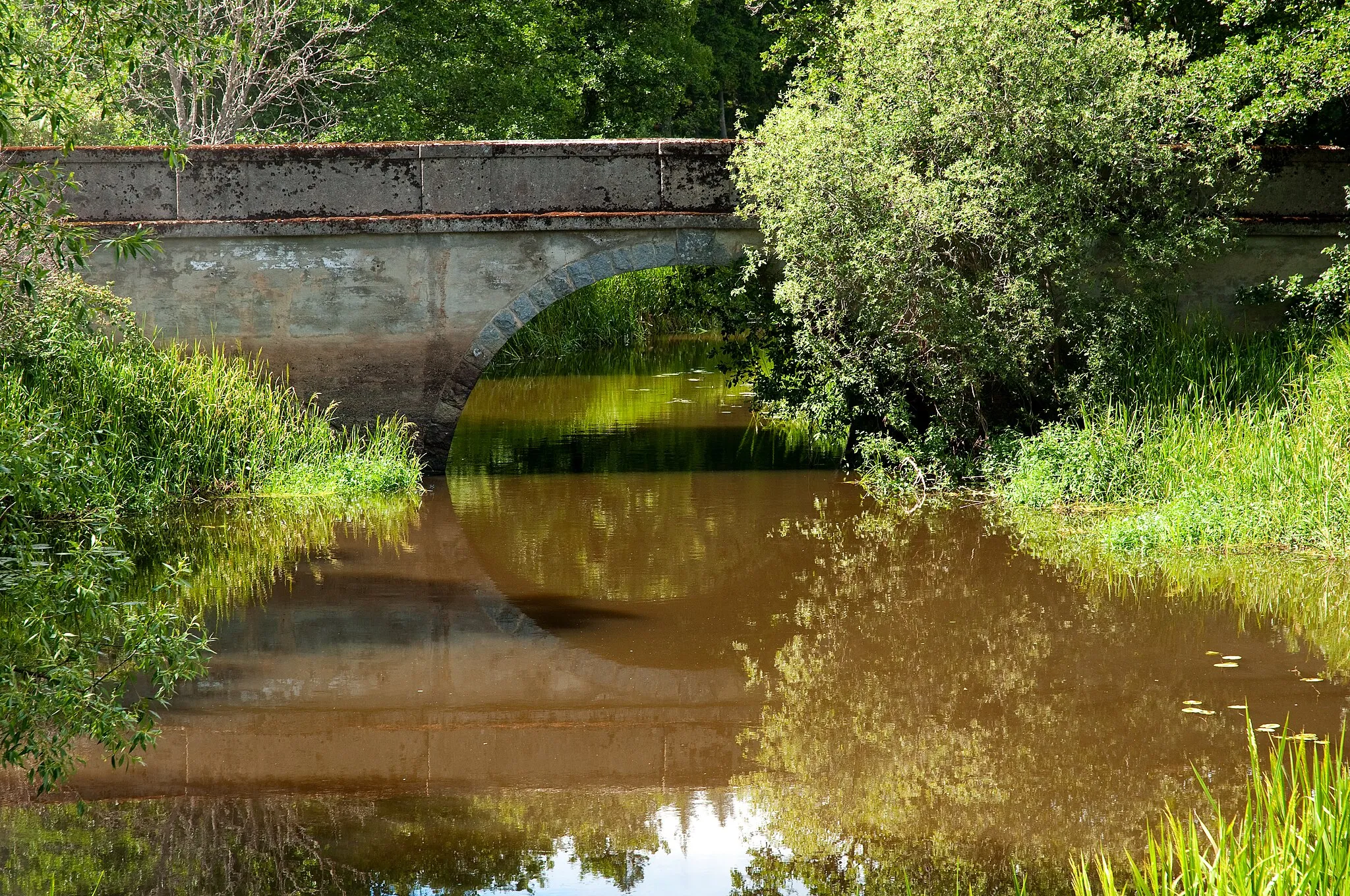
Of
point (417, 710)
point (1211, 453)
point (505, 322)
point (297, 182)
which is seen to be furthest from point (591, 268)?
point (417, 710)

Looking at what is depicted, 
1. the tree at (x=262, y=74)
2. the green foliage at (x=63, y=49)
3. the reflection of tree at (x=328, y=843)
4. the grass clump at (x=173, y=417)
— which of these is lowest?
the reflection of tree at (x=328, y=843)

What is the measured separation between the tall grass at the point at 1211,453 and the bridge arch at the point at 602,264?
2998 mm

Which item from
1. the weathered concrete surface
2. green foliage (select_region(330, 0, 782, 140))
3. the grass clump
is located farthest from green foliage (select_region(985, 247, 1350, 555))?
green foliage (select_region(330, 0, 782, 140))

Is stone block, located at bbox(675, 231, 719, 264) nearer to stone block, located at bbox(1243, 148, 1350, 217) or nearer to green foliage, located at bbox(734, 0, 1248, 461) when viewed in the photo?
green foliage, located at bbox(734, 0, 1248, 461)

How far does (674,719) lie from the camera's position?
21.1ft

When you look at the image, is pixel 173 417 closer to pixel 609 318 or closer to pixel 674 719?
pixel 674 719

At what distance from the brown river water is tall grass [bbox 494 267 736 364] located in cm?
1140

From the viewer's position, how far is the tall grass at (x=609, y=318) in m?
21.6

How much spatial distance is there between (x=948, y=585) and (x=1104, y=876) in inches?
200

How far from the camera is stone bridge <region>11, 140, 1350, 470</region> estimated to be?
11.6 metres

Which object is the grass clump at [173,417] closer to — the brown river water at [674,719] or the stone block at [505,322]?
the stone block at [505,322]

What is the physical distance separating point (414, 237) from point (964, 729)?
7.30 meters

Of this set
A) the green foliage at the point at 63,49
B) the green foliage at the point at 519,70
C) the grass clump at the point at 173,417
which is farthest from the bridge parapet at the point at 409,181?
the green foliage at the point at 519,70

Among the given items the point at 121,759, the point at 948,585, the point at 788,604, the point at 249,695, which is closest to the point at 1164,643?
the point at 948,585
